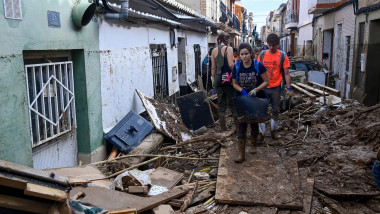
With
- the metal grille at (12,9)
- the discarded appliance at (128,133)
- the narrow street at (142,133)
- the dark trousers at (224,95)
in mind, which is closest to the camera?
the metal grille at (12,9)

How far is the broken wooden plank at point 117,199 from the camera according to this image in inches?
142

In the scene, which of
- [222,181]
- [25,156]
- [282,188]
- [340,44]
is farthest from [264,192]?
[340,44]

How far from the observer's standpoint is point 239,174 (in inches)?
183

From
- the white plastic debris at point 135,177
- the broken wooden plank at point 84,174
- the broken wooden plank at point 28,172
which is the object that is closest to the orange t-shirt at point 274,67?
the white plastic debris at point 135,177

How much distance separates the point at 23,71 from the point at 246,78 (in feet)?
9.98

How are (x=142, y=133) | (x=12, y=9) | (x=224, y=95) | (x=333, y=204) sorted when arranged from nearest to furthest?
1. (x=12, y=9)
2. (x=333, y=204)
3. (x=142, y=133)
4. (x=224, y=95)

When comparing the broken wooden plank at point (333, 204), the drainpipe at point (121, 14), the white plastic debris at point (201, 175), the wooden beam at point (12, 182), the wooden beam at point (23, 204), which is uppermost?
the drainpipe at point (121, 14)

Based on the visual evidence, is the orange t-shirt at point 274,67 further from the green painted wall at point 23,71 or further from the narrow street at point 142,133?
the green painted wall at point 23,71

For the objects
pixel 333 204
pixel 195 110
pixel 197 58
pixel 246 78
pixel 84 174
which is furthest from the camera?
pixel 197 58

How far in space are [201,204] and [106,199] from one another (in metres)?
1.11

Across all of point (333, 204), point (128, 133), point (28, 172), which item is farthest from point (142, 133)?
point (28, 172)

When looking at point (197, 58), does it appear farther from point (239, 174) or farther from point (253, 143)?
point (239, 174)

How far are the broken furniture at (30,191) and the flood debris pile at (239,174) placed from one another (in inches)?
7.0

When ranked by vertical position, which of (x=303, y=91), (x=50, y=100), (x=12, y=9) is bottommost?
(x=303, y=91)
